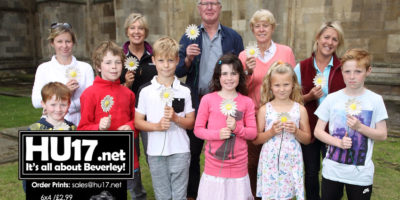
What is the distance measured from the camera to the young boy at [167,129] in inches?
120

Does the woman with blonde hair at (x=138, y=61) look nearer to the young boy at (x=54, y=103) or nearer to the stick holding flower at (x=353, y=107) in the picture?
the young boy at (x=54, y=103)

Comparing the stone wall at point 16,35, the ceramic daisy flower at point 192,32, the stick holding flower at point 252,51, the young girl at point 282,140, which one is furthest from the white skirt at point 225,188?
the stone wall at point 16,35

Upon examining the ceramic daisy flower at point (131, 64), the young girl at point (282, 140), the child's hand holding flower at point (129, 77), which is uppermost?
the ceramic daisy flower at point (131, 64)

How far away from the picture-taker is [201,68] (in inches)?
144

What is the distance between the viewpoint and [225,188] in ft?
9.73

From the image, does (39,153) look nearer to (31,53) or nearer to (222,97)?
(222,97)

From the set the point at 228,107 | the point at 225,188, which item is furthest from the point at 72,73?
the point at 225,188

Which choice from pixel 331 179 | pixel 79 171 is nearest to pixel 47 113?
pixel 79 171

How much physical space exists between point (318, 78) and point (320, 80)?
0.03 metres

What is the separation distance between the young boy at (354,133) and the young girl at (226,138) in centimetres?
72

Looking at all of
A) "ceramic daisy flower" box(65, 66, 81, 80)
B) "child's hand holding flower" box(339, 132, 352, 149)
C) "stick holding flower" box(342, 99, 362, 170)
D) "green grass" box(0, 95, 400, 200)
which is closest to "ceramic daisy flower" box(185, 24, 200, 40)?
"ceramic daisy flower" box(65, 66, 81, 80)

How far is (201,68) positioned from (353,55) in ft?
5.23

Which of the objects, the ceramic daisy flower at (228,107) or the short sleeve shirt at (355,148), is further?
the ceramic daisy flower at (228,107)

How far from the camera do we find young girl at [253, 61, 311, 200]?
9.69 feet
